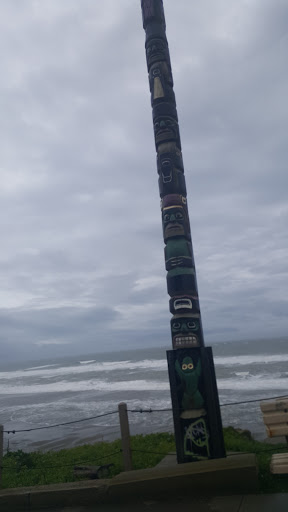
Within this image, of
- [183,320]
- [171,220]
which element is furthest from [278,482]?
[171,220]

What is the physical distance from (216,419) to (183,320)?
1.65 meters

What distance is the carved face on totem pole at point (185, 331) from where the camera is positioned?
6.82 meters

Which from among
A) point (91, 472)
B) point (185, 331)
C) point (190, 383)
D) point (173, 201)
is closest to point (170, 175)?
point (173, 201)

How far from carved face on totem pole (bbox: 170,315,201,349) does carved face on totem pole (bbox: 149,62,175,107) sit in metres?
4.43

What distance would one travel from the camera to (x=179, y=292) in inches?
281

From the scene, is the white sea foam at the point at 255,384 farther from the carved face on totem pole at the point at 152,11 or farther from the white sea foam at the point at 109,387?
the carved face on totem pole at the point at 152,11

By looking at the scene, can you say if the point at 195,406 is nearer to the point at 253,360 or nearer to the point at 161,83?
the point at 161,83

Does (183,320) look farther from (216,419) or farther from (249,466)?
(249,466)

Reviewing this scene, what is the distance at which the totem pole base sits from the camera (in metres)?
6.34

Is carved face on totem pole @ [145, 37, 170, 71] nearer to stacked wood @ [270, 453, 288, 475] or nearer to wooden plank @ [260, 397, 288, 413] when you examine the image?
wooden plank @ [260, 397, 288, 413]

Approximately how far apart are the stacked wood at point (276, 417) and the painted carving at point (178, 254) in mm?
2827

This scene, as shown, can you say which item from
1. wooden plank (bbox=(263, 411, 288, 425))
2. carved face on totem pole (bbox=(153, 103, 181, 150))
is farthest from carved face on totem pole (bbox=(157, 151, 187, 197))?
wooden plank (bbox=(263, 411, 288, 425))

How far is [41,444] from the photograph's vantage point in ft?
46.9

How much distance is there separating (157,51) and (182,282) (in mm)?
4974
